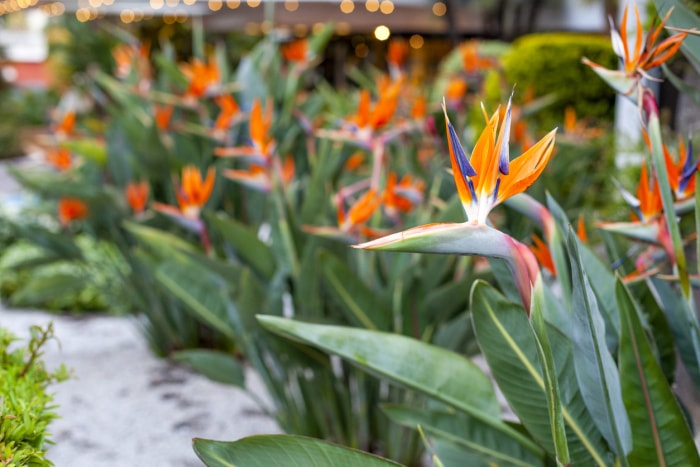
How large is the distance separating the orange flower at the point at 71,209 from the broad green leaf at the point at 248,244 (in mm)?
1068

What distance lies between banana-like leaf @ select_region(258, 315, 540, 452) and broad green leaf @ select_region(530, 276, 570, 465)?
34 cm

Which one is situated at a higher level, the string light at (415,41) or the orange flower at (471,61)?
the orange flower at (471,61)

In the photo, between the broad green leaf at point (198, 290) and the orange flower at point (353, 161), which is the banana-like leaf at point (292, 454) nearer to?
the broad green leaf at point (198, 290)

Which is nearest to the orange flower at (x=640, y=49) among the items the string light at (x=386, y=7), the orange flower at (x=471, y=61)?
the orange flower at (x=471, y=61)

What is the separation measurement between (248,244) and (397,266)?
36 cm

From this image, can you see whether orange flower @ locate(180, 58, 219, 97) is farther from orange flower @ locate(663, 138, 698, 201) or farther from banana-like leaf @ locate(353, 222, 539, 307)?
banana-like leaf @ locate(353, 222, 539, 307)

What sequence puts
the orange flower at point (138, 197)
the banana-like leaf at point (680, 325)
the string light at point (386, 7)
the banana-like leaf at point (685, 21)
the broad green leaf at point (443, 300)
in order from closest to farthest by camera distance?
the banana-like leaf at point (685, 21), the banana-like leaf at point (680, 325), the broad green leaf at point (443, 300), the orange flower at point (138, 197), the string light at point (386, 7)

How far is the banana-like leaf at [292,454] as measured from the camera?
0.89 meters

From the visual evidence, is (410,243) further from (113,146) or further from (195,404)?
(113,146)

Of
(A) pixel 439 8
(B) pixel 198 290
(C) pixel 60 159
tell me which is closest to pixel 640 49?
(B) pixel 198 290

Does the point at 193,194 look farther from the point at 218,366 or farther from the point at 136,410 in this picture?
the point at 136,410

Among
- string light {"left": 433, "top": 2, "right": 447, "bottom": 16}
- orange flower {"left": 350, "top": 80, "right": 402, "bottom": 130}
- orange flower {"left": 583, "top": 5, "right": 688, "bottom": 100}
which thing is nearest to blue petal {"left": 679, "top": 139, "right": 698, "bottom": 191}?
orange flower {"left": 583, "top": 5, "right": 688, "bottom": 100}

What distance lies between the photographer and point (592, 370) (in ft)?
3.01

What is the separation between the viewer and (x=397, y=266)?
1.62 m
